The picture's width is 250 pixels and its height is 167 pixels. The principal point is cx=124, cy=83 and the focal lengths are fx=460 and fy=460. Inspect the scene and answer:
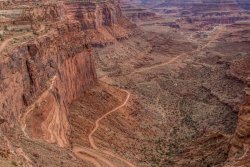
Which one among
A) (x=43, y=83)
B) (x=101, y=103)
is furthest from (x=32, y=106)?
(x=101, y=103)

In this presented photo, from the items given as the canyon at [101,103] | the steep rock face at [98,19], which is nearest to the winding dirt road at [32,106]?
the canyon at [101,103]

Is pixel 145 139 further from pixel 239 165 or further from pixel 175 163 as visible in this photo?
pixel 239 165

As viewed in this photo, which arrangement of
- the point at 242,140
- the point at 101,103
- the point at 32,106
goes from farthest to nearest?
the point at 101,103 < the point at 32,106 < the point at 242,140

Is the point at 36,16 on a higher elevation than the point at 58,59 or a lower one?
higher

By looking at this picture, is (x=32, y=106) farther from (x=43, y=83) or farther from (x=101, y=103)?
(x=101, y=103)

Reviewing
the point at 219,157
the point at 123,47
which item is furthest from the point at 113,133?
the point at 123,47

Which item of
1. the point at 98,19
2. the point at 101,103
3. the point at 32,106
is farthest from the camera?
the point at 98,19

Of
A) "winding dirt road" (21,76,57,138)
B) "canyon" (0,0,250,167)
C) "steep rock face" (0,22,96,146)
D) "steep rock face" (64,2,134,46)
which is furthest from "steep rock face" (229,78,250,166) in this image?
"steep rock face" (64,2,134,46)
